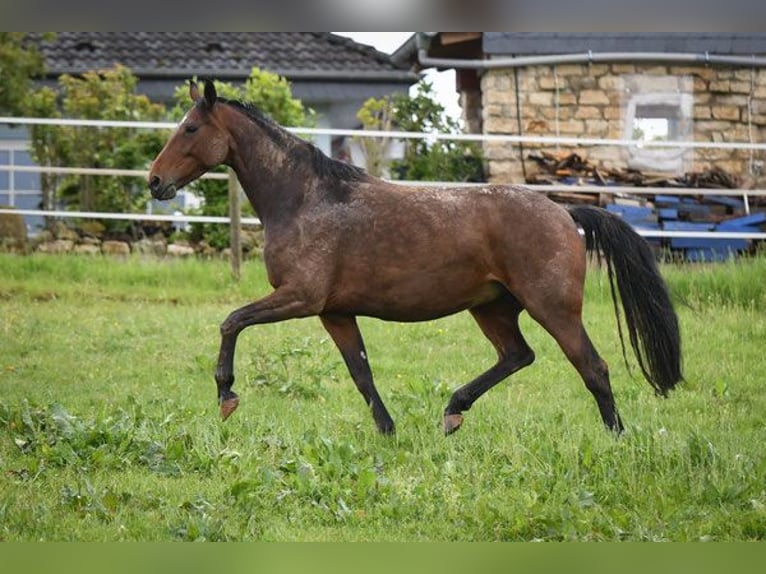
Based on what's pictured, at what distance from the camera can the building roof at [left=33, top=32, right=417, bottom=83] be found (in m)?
18.2

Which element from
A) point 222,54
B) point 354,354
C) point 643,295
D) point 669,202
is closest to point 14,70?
point 222,54

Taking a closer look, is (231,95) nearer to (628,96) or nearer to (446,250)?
(628,96)

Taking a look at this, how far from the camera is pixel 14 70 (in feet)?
51.1

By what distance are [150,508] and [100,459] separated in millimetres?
637

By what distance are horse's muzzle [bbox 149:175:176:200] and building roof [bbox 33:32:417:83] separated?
39.1ft

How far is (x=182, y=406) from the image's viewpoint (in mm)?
6629

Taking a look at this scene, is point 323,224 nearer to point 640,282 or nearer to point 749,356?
point 640,282

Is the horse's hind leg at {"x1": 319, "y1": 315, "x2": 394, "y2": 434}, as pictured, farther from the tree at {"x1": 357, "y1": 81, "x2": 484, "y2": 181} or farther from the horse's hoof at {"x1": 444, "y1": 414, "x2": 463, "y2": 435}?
the tree at {"x1": 357, "y1": 81, "x2": 484, "y2": 181}

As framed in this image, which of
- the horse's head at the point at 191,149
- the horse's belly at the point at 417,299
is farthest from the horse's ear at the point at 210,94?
the horse's belly at the point at 417,299

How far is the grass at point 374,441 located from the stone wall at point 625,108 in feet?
14.8

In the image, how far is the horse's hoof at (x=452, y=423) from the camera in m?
6.04

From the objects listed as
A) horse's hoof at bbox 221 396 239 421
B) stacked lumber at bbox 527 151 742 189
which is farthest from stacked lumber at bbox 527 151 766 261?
horse's hoof at bbox 221 396 239 421

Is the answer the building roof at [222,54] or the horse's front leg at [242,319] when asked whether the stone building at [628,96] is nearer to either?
the building roof at [222,54]
